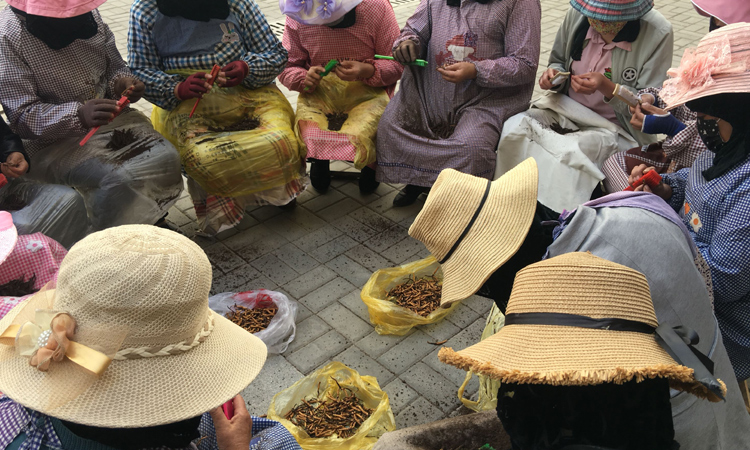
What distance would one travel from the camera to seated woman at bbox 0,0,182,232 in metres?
3.56

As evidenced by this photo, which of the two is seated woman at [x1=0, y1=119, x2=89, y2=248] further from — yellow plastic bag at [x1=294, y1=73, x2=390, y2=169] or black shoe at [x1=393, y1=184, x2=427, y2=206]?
black shoe at [x1=393, y1=184, x2=427, y2=206]

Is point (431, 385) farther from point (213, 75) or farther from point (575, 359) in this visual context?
point (213, 75)

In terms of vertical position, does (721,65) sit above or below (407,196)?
above

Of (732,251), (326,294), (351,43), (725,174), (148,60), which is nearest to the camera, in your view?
(732,251)

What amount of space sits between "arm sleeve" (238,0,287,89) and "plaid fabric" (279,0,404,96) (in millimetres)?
199

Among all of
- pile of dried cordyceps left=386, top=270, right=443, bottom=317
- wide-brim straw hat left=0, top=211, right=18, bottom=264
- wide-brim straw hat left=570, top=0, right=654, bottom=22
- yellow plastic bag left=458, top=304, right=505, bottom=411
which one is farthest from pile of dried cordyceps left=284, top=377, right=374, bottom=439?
wide-brim straw hat left=570, top=0, right=654, bottom=22

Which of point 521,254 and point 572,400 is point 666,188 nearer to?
point 521,254

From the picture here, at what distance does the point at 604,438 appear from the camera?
1.54m

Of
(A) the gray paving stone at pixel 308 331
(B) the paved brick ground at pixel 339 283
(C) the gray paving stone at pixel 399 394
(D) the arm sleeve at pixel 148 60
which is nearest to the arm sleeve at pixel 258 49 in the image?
(D) the arm sleeve at pixel 148 60

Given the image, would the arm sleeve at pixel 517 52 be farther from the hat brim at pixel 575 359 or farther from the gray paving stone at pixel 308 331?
the hat brim at pixel 575 359

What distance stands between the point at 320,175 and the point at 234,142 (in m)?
0.98

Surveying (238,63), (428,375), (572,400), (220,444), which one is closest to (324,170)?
(238,63)

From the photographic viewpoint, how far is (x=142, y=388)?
4.82 feet

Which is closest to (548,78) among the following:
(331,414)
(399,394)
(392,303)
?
(392,303)
